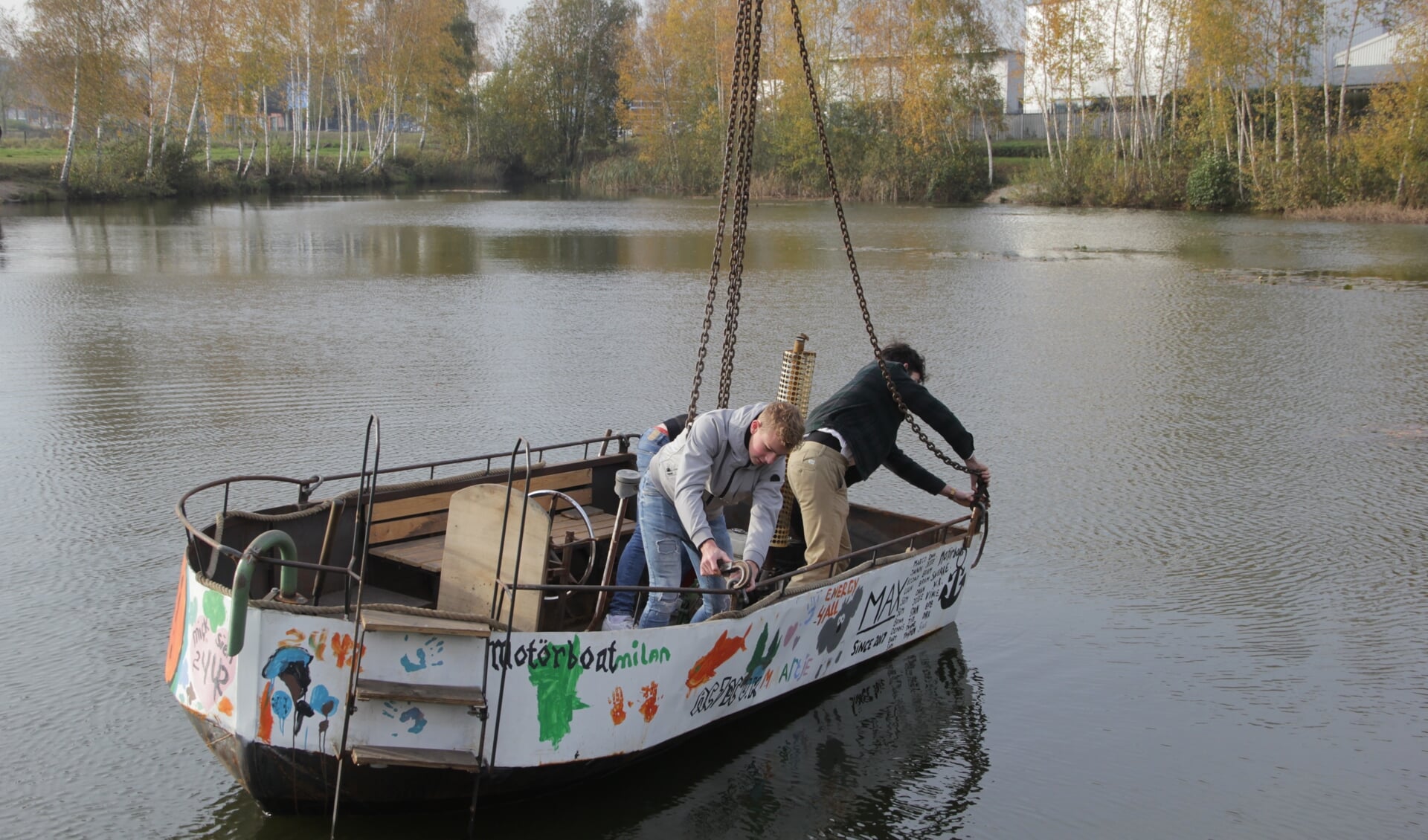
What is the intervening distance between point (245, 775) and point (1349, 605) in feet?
23.2

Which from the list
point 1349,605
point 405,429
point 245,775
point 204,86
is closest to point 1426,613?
point 1349,605

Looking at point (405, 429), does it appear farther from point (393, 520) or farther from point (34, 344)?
point (34, 344)

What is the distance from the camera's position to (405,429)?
12680mm

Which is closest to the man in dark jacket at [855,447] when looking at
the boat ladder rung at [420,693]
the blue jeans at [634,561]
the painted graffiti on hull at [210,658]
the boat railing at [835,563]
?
the boat railing at [835,563]

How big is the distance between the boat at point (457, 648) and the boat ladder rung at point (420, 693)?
0.01 metres

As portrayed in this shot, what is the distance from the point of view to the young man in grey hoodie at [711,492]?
5906 mm

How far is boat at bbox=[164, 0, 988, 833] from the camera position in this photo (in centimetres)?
507

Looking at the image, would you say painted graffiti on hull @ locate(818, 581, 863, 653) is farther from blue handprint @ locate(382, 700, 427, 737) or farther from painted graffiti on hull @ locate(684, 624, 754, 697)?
blue handprint @ locate(382, 700, 427, 737)

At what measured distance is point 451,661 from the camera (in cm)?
515

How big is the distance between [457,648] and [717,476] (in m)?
1.61

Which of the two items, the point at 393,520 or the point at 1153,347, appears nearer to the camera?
the point at 393,520

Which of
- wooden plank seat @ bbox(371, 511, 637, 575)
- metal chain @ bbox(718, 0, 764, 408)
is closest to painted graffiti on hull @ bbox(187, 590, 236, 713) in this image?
wooden plank seat @ bbox(371, 511, 637, 575)

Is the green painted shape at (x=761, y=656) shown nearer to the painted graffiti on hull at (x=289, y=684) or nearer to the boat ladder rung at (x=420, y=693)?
the boat ladder rung at (x=420, y=693)

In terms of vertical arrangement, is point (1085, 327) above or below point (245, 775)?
above
